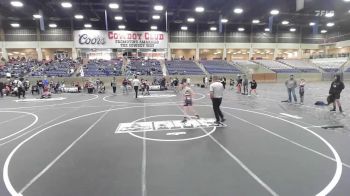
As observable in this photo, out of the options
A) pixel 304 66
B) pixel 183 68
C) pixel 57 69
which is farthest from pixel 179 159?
pixel 304 66

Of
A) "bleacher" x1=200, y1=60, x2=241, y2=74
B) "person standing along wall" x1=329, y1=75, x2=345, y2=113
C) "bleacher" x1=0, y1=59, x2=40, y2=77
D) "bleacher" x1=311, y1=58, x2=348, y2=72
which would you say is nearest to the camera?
"person standing along wall" x1=329, y1=75, x2=345, y2=113

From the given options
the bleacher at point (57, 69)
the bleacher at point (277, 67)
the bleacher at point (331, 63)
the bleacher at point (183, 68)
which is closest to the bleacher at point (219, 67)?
the bleacher at point (183, 68)

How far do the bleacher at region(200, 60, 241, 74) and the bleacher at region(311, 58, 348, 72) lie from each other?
17666 millimetres

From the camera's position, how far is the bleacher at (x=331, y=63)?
46.0 m

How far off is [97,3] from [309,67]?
3900cm

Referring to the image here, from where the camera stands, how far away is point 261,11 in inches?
1286

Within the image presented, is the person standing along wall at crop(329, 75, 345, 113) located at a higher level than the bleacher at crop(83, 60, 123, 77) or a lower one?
lower

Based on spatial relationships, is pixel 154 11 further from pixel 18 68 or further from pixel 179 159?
pixel 179 159

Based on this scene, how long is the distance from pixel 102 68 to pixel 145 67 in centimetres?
648

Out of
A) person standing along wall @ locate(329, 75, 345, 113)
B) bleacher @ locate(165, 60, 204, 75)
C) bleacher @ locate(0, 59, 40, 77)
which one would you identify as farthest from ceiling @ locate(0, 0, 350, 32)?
person standing along wall @ locate(329, 75, 345, 113)

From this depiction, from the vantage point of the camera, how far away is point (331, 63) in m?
47.9

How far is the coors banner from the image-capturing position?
43.6 m

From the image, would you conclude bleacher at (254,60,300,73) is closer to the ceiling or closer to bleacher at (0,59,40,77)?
the ceiling

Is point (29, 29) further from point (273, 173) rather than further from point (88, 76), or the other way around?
point (273, 173)
